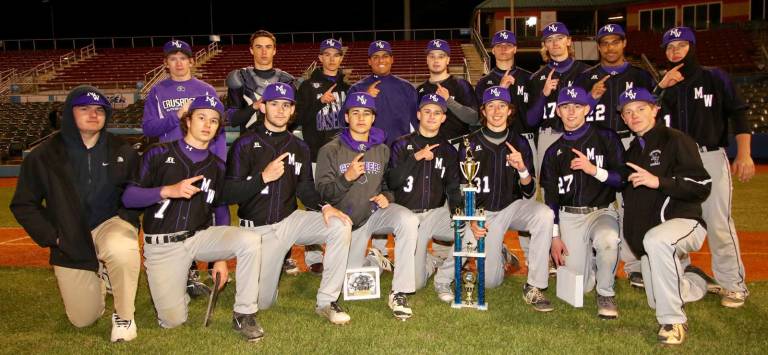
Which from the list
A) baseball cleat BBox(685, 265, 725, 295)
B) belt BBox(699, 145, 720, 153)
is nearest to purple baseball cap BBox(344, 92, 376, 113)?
belt BBox(699, 145, 720, 153)

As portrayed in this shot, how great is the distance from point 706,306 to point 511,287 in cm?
175

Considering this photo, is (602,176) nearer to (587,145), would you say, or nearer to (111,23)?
(587,145)

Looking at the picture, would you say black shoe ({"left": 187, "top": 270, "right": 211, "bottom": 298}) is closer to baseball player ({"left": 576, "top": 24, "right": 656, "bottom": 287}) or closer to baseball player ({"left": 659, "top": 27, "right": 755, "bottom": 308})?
baseball player ({"left": 576, "top": 24, "right": 656, "bottom": 287})

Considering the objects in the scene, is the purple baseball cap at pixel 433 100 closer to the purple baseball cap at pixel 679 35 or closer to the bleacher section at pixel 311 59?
the purple baseball cap at pixel 679 35

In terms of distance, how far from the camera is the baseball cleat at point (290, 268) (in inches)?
280

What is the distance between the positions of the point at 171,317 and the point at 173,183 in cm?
109

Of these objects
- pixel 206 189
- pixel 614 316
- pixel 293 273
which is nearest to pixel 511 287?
→ pixel 614 316

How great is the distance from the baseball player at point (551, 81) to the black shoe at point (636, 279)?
149 centimetres

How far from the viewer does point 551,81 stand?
6512mm

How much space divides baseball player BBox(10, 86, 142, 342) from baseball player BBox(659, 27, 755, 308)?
16.1 feet

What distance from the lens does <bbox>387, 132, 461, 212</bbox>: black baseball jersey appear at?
20.0 ft

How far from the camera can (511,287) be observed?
6.45 metres

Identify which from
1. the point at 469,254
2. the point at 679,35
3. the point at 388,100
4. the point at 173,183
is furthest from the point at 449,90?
the point at 173,183

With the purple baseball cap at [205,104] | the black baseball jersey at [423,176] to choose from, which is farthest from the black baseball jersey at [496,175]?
the purple baseball cap at [205,104]
